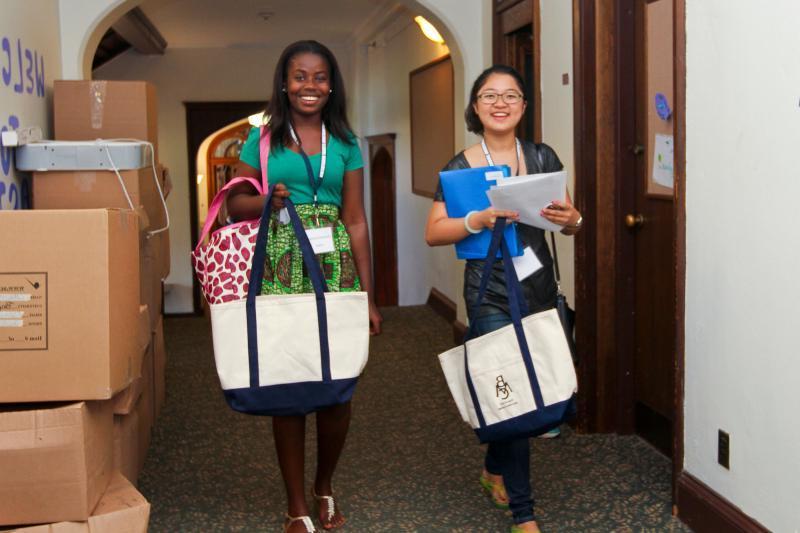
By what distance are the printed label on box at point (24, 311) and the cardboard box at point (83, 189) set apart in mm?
1075

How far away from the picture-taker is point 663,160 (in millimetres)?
3688

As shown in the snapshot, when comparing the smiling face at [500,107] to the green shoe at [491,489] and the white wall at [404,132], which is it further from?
the white wall at [404,132]

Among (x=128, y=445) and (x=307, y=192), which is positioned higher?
(x=307, y=192)

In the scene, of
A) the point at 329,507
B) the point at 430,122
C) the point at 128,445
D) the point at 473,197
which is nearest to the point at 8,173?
the point at 128,445

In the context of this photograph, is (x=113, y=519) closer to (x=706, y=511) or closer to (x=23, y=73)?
(x=706, y=511)

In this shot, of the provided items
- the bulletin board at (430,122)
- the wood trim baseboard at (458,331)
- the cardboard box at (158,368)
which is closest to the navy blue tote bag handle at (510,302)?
the cardboard box at (158,368)

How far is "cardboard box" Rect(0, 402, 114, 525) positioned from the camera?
8.45 feet

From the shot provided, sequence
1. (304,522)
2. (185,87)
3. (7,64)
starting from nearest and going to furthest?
1. (304,522)
2. (7,64)
3. (185,87)

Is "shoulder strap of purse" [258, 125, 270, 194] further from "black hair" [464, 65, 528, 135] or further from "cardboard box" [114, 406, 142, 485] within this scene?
"cardboard box" [114, 406, 142, 485]

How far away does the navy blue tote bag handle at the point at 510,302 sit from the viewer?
9.05 ft

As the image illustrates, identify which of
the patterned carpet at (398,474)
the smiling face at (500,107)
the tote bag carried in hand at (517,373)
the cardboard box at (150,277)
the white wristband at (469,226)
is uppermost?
the smiling face at (500,107)

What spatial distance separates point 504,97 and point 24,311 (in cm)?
139

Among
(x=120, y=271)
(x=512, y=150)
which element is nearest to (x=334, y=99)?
(x=512, y=150)

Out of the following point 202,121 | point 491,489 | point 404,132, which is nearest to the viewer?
point 491,489
